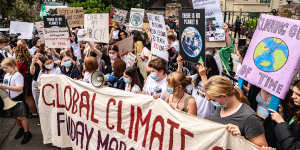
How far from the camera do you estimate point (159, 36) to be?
4.94 meters

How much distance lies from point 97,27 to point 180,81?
3269 mm

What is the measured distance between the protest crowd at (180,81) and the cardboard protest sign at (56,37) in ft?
0.07

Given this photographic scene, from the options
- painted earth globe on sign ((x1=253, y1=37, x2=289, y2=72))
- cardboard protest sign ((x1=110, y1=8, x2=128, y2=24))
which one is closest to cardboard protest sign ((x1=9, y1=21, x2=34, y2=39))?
cardboard protest sign ((x1=110, y1=8, x2=128, y2=24))

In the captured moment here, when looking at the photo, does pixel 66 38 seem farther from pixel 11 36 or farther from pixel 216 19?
pixel 11 36

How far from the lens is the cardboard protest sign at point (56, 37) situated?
613 cm

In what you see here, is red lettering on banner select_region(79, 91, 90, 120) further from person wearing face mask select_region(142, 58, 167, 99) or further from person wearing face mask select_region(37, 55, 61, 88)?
person wearing face mask select_region(37, 55, 61, 88)

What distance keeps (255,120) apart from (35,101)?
4.90 m

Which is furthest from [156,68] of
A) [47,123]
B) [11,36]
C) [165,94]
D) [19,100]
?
[11,36]

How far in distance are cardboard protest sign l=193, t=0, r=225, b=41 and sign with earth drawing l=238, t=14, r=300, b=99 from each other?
142 centimetres

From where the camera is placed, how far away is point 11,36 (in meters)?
9.06

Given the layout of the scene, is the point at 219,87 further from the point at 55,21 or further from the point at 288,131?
the point at 55,21

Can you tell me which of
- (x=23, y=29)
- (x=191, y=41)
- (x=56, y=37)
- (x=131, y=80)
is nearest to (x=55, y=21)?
(x=56, y=37)

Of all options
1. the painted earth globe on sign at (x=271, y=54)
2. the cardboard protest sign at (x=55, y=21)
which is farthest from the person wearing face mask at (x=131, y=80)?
the cardboard protest sign at (x=55, y=21)

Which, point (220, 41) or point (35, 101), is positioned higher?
point (220, 41)
